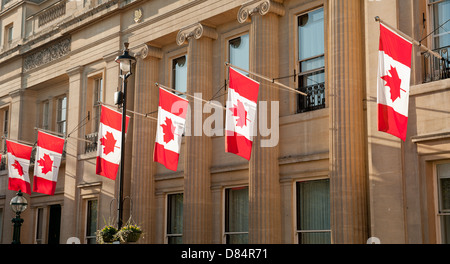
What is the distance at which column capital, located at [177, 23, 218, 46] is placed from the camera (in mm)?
21953

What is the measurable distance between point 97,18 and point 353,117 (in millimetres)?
14133

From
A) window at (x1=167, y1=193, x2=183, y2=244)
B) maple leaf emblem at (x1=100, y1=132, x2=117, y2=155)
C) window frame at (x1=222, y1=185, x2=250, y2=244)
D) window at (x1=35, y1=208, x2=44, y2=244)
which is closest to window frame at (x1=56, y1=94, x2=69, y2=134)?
window at (x1=35, y1=208, x2=44, y2=244)

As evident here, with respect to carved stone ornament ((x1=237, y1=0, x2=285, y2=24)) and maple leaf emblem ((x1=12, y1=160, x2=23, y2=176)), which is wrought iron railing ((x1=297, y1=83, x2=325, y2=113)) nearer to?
carved stone ornament ((x1=237, y1=0, x2=285, y2=24))

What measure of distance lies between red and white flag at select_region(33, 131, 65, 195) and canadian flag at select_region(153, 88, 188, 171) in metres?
6.64

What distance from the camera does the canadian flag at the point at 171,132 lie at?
18688 mm

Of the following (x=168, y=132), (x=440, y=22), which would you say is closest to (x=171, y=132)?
(x=168, y=132)

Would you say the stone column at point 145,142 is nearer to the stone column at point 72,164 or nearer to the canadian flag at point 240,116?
the stone column at point 72,164

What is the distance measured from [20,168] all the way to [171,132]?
413 inches

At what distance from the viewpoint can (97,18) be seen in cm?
2703

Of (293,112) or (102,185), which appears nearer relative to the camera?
(293,112)

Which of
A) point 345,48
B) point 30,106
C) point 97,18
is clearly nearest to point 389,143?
point 345,48

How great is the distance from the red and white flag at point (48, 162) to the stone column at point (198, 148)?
530 cm
